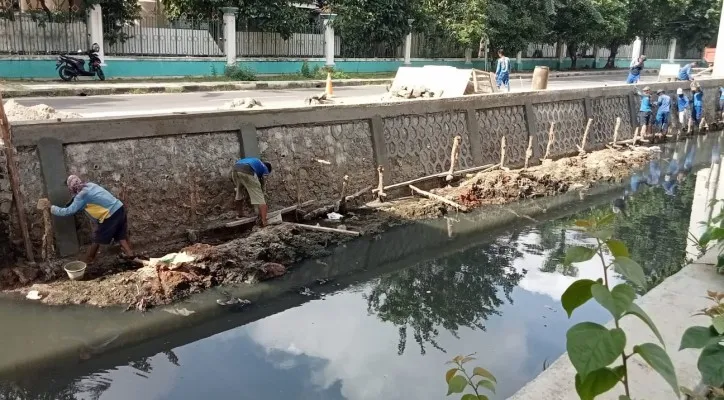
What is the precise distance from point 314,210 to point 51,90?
9891 mm

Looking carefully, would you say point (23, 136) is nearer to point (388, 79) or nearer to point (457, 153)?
point (457, 153)

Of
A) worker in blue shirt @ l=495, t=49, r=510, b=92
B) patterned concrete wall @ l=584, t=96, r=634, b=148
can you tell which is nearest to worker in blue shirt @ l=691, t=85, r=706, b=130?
patterned concrete wall @ l=584, t=96, r=634, b=148

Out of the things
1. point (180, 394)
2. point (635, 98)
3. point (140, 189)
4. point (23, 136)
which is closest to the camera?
point (180, 394)

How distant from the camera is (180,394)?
5871 mm

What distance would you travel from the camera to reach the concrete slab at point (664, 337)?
3.67m

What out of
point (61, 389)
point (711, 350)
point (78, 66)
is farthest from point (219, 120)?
point (78, 66)

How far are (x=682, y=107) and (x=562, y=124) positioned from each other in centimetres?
718

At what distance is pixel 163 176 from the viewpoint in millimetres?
9172

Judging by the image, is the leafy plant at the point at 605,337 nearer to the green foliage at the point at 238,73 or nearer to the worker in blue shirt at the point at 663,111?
the worker in blue shirt at the point at 663,111

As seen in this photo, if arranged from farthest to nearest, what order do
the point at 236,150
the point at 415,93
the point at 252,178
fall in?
the point at 415,93 → the point at 236,150 → the point at 252,178

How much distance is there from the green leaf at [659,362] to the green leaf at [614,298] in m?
0.17

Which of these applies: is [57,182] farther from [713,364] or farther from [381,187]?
[713,364]

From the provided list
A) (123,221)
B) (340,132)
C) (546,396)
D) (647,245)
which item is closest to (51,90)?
(340,132)

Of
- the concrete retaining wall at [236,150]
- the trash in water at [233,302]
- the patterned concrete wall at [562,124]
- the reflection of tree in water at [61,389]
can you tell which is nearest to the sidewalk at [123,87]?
the patterned concrete wall at [562,124]
